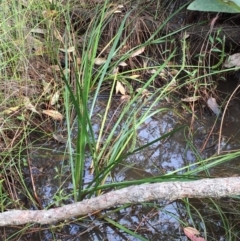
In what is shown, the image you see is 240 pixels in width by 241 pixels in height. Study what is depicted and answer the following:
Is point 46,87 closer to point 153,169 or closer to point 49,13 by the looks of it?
point 49,13

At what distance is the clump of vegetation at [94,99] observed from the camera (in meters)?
1.56

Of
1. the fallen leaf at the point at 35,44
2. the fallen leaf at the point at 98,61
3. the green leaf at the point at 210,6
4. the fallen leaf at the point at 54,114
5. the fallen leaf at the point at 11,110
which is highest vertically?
the green leaf at the point at 210,6

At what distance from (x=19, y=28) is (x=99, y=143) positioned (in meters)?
0.66

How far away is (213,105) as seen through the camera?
6.64ft

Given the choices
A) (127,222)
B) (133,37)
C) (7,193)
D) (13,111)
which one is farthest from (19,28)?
(127,222)

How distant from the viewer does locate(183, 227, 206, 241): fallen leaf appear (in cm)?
147

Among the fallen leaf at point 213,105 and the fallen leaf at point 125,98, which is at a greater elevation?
the fallen leaf at point 125,98

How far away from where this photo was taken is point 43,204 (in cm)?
164

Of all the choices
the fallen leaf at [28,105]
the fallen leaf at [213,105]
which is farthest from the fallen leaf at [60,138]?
the fallen leaf at [213,105]

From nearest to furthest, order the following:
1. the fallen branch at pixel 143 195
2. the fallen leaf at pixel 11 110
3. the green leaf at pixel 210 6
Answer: the fallen branch at pixel 143 195 < the green leaf at pixel 210 6 < the fallen leaf at pixel 11 110

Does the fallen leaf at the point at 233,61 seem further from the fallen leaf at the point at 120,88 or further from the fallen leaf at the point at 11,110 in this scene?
the fallen leaf at the point at 11,110

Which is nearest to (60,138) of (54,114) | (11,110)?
(54,114)

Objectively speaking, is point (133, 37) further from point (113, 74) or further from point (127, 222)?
point (127, 222)

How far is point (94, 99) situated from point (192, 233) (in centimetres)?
65
